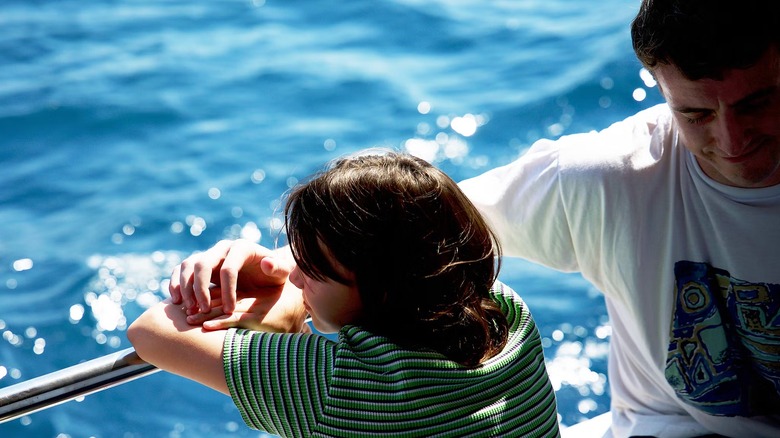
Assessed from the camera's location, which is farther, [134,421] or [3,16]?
[3,16]

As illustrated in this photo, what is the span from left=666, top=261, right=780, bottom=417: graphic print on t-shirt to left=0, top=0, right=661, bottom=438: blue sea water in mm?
1753

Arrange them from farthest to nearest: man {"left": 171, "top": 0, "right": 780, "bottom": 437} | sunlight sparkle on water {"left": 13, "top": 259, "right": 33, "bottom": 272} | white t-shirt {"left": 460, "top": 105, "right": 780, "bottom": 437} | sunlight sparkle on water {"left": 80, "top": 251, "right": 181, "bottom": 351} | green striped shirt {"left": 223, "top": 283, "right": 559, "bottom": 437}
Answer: sunlight sparkle on water {"left": 13, "top": 259, "right": 33, "bottom": 272} → sunlight sparkle on water {"left": 80, "top": 251, "right": 181, "bottom": 351} → white t-shirt {"left": 460, "top": 105, "right": 780, "bottom": 437} → man {"left": 171, "top": 0, "right": 780, "bottom": 437} → green striped shirt {"left": 223, "top": 283, "right": 559, "bottom": 437}

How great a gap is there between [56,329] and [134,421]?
551 millimetres

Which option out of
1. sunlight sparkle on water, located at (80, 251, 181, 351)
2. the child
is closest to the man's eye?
the child

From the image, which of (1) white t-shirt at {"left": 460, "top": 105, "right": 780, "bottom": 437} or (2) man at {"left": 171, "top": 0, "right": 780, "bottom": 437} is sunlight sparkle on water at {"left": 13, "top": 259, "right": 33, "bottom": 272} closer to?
(2) man at {"left": 171, "top": 0, "right": 780, "bottom": 437}

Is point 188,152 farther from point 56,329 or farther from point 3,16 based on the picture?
point 3,16

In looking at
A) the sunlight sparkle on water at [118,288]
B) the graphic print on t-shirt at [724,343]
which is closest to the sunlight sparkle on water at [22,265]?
the sunlight sparkle on water at [118,288]

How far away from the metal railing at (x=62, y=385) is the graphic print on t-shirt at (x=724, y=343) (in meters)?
0.90

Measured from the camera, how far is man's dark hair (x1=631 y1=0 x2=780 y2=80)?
4.17 ft

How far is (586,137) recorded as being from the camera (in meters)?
1.55

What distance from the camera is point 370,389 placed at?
1.19 m

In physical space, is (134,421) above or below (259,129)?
below

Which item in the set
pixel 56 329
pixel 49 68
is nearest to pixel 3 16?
pixel 49 68

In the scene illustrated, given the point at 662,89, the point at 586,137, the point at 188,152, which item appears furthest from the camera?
the point at 188,152
